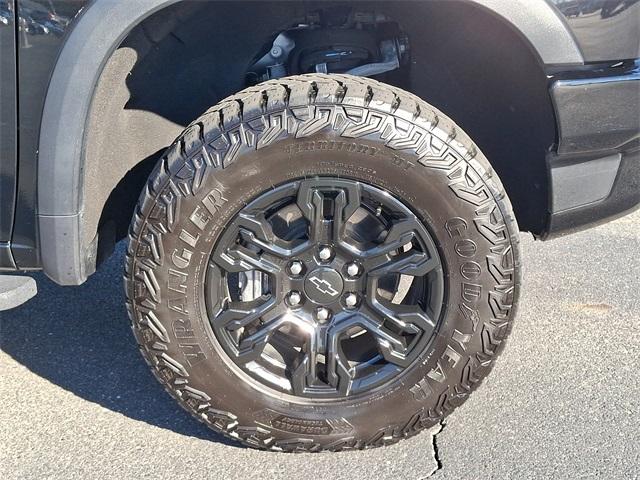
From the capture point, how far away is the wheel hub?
2.28 metres

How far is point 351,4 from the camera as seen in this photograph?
2.40 meters

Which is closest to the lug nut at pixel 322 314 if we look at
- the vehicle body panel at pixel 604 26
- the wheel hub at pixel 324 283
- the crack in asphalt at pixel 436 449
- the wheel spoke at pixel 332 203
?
the wheel hub at pixel 324 283

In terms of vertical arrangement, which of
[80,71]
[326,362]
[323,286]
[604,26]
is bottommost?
[326,362]

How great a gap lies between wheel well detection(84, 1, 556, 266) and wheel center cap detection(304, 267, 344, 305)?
0.71 meters

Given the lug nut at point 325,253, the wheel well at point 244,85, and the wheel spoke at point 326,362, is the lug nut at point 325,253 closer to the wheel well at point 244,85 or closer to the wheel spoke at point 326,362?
the wheel spoke at point 326,362

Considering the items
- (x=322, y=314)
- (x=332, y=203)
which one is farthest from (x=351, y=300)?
(x=332, y=203)

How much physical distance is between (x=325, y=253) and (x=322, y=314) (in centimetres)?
20

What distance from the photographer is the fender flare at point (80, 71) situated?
2102 mm

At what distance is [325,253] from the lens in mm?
2316

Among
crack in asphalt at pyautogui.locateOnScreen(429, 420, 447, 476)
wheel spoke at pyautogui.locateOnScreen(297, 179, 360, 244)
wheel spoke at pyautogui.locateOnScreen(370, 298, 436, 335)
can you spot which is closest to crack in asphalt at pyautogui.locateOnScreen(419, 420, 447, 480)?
crack in asphalt at pyautogui.locateOnScreen(429, 420, 447, 476)

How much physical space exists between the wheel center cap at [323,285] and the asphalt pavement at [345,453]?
0.54 meters

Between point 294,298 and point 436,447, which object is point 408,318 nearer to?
point 294,298

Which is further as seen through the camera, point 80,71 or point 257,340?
point 257,340

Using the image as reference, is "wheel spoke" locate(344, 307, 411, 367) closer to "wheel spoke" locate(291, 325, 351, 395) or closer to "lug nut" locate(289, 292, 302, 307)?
"wheel spoke" locate(291, 325, 351, 395)
